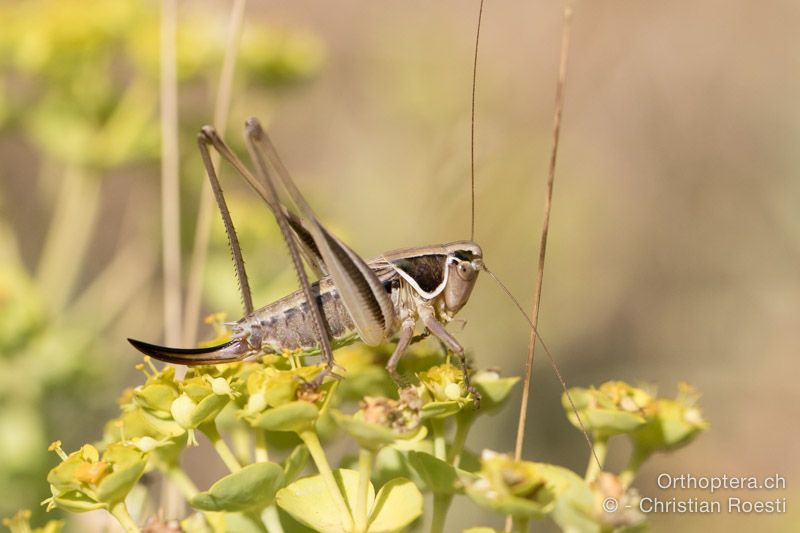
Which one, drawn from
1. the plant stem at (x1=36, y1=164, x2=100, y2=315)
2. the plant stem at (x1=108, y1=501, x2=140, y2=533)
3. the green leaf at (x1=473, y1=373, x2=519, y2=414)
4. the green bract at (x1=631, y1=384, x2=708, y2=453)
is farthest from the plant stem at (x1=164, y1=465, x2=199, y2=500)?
the plant stem at (x1=36, y1=164, x2=100, y2=315)

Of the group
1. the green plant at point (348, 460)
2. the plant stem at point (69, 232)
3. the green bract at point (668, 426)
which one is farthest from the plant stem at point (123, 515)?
the plant stem at point (69, 232)

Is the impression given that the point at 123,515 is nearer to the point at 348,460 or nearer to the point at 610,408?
the point at 348,460

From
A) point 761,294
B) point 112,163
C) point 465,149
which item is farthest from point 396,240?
point 761,294

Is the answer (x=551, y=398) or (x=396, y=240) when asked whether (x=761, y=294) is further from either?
(x=396, y=240)

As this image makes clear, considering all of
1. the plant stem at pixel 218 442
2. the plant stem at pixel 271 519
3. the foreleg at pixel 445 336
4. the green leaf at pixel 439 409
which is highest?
the green leaf at pixel 439 409

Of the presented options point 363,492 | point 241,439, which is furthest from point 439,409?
point 241,439

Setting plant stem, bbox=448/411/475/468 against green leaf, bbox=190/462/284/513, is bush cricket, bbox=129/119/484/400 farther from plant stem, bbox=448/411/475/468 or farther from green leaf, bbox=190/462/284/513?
green leaf, bbox=190/462/284/513

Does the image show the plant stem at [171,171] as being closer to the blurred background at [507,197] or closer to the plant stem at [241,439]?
the blurred background at [507,197]
